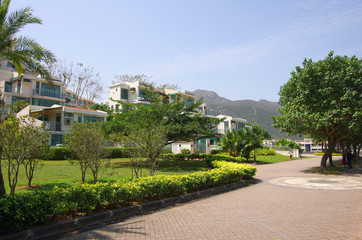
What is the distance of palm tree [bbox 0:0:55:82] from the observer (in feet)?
25.5

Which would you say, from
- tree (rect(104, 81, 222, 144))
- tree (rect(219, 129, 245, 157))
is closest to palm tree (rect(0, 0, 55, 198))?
tree (rect(104, 81, 222, 144))

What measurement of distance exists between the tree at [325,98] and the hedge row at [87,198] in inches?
381

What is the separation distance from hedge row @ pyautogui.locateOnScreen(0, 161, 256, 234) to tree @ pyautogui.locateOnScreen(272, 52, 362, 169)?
9688 mm

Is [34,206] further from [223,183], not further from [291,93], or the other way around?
[291,93]

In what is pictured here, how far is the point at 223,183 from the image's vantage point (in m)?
11.8

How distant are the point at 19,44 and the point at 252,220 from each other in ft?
30.0

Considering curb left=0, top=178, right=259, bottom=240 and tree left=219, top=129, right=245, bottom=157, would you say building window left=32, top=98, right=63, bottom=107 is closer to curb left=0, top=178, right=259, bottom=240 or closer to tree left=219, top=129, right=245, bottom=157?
tree left=219, top=129, right=245, bottom=157

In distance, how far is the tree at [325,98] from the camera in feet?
50.8

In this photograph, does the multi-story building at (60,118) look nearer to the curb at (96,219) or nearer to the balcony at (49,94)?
the balcony at (49,94)

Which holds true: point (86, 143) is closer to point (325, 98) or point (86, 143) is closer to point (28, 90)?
point (325, 98)

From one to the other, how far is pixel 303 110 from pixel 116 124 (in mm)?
13167

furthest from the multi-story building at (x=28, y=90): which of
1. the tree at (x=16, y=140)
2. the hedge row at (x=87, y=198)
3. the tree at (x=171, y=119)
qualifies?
the hedge row at (x=87, y=198)

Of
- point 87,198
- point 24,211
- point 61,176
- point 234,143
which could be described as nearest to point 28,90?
point 61,176

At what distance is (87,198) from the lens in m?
6.55
